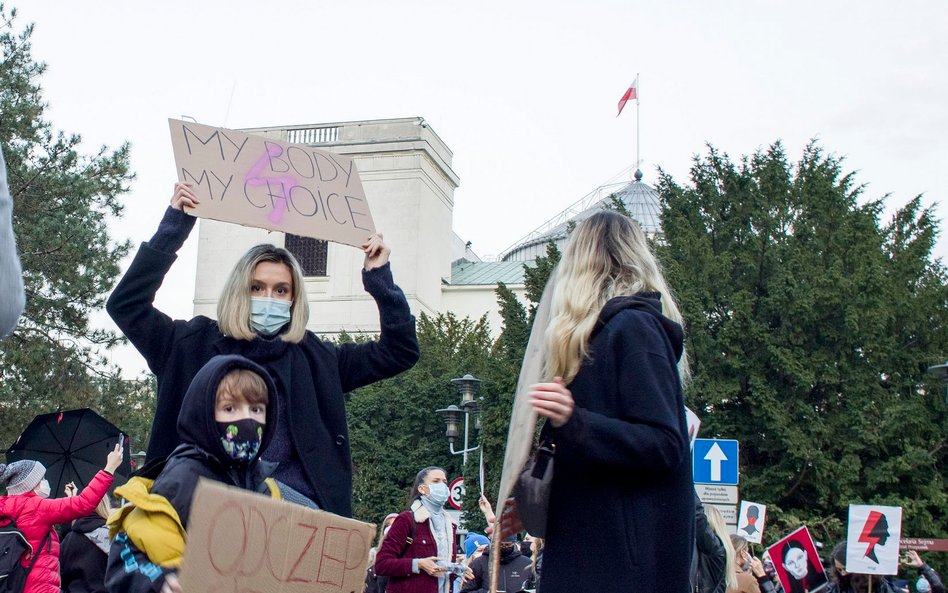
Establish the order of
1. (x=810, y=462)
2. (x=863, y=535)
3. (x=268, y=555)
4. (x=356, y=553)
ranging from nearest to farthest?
(x=268, y=555) < (x=356, y=553) < (x=863, y=535) < (x=810, y=462)

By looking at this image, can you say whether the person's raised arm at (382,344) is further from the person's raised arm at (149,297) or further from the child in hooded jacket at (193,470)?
the child in hooded jacket at (193,470)

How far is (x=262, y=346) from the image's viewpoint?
4.81 metres

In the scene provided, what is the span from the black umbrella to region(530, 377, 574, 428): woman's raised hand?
345 inches

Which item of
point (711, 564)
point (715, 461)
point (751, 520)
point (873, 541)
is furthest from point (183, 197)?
point (751, 520)

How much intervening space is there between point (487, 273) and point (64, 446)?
185 feet

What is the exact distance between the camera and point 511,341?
38844mm

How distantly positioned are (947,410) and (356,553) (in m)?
32.6

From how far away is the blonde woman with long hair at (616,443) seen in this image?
3.63 m

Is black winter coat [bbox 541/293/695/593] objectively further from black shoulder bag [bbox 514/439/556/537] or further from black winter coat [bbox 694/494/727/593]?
black winter coat [bbox 694/494/727/593]

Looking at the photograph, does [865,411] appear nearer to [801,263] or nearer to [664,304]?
[801,263]

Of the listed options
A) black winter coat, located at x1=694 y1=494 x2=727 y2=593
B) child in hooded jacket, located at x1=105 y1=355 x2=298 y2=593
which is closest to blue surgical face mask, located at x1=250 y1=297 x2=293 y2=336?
child in hooded jacket, located at x1=105 y1=355 x2=298 y2=593

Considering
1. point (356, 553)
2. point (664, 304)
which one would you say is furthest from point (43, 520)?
point (664, 304)

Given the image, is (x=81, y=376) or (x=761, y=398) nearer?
(x=81, y=376)

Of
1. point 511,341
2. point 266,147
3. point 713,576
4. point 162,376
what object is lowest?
point 713,576
